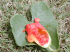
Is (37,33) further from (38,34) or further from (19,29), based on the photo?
(19,29)

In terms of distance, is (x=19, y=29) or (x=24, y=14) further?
(x=24, y=14)

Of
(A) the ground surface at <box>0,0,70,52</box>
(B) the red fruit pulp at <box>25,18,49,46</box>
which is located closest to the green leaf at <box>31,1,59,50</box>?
(B) the red fruit pulp at <box>25,18,49,46</box>

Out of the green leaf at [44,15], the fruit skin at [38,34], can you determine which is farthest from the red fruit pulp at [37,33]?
the green leaf at [44,15]

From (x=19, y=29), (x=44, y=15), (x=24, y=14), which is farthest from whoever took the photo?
(x=24, y=14)

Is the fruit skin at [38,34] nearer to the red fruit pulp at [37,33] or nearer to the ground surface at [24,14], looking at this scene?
the red fruit pulp at [37,33]

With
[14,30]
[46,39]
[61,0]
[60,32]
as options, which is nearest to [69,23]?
[60,32]

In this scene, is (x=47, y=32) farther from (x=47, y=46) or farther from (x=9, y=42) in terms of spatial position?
(x=9, y=42)

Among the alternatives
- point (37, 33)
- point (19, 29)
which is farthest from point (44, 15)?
point (19, 29)

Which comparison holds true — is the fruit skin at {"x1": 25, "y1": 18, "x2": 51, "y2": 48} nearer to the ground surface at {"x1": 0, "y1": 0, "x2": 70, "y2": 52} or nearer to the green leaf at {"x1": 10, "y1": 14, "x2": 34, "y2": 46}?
the green leaf at {"x1": 10, "y1": 14, "x2": 34, "y2": 46}

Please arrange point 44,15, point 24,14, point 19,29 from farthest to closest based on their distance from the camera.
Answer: point 24,14 < point 44,15 < point 19,29
